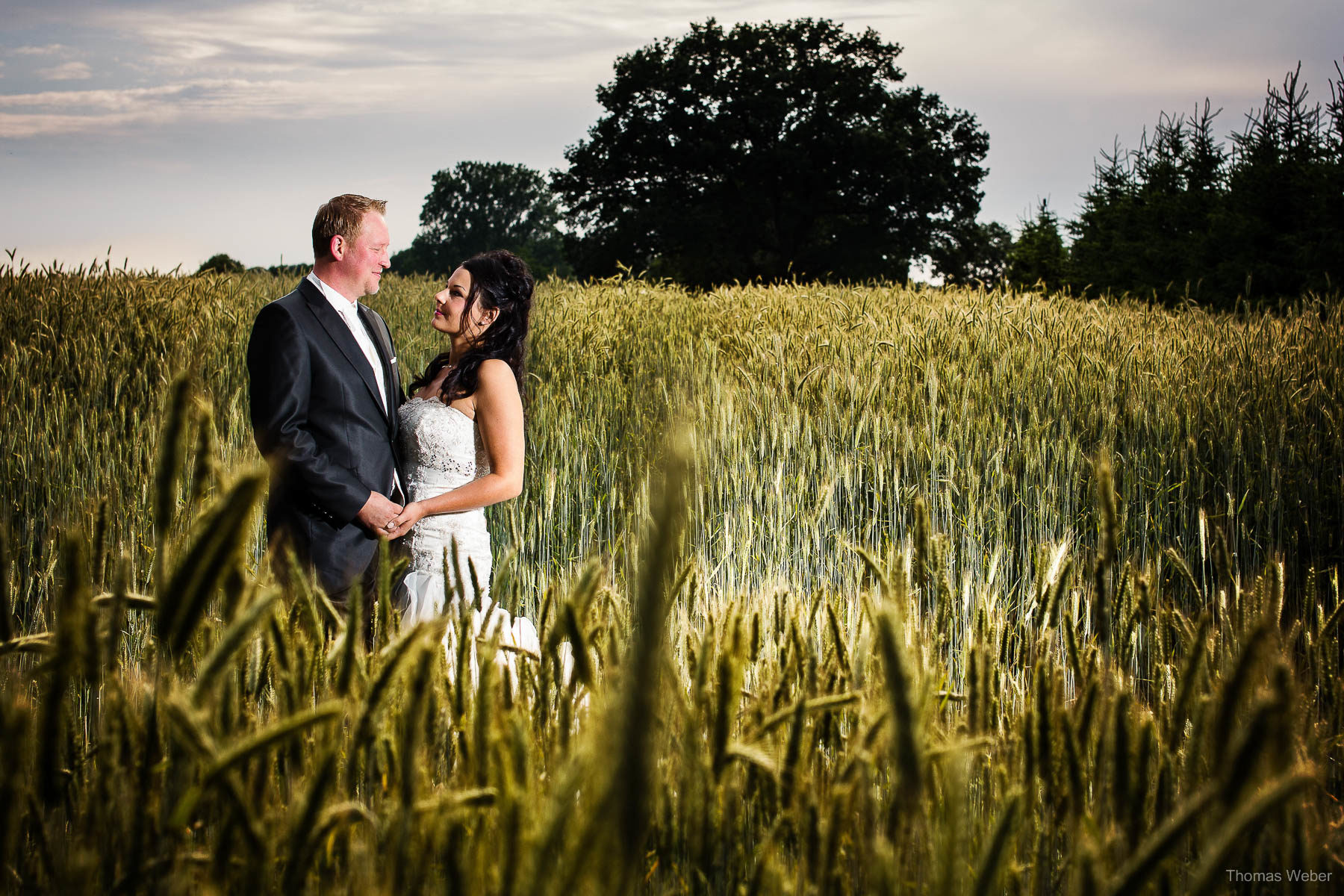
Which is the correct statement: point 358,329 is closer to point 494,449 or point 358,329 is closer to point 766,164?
point 494,449

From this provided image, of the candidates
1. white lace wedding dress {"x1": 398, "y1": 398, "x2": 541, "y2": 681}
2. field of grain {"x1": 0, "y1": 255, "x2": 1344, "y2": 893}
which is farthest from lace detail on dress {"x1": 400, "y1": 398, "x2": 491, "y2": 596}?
field of grain {"x1": 0, "y1": 255, "x2": 1344, "y2": 893}

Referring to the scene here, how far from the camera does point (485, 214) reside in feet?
226

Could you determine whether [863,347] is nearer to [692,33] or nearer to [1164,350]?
[1164,350]

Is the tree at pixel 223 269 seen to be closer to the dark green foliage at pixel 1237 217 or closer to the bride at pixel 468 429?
the bride at pixel 468 429

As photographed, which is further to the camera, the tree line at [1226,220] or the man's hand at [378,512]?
the tree line at [1226,220]

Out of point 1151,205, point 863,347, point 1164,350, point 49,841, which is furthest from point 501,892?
point 1151,205

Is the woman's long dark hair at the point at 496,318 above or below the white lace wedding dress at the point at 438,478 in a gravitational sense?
above

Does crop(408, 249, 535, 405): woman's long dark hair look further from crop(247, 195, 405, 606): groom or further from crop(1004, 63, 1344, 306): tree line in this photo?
crop(1004, 63, 1344, 306): tree line

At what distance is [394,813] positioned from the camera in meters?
0.84

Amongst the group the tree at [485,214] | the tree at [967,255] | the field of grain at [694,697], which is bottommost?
the field of grain at [694,697]

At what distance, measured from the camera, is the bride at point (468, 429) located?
2.96m

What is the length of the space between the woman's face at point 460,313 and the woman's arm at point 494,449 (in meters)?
0.17

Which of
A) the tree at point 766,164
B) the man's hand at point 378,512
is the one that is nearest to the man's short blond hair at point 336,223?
the man's hand at point 378,512

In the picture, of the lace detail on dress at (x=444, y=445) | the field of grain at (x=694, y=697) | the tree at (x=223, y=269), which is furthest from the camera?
the tree at (x=223, y=269)
